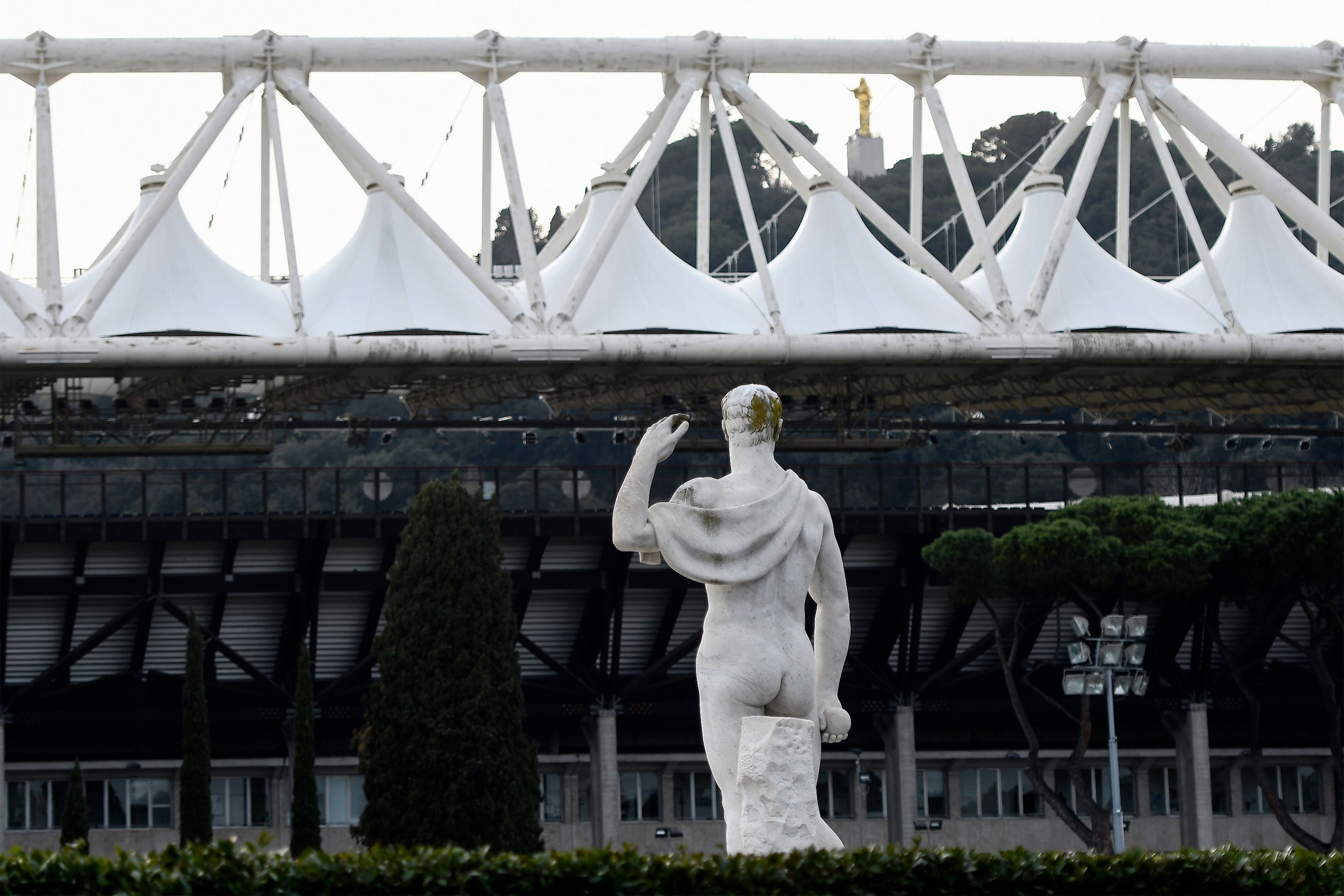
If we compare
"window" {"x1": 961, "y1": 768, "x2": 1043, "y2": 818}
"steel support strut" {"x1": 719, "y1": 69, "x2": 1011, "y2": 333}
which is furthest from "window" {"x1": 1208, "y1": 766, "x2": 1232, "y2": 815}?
"steel support strut" {"x1": 719, "y1": 69, "x2": 1011, "y2": 333}

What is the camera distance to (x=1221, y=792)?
55094 millimetres

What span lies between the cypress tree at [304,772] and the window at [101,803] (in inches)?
450

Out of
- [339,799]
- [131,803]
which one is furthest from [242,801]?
[131,803]

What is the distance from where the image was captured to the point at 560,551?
4778 cm

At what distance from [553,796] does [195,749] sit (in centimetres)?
1481

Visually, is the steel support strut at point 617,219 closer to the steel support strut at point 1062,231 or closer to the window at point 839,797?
the steel support strut at point 1062,231

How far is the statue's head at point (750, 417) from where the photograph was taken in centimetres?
1208

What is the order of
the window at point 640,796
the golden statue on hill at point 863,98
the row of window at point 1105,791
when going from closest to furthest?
the window at point 640,796, the row of window at point 1105,791, the golden statue on hill at point 863,98

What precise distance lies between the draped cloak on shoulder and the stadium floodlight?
26.0 m

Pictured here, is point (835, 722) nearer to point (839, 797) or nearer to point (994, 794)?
point (839, 797)

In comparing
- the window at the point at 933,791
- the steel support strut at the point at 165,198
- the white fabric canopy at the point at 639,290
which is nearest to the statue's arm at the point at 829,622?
the steel support strut at the point at 165,198

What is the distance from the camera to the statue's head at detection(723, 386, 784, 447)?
12.1 meters

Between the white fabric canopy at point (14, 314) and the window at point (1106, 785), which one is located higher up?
the white fabric canopy at point (14, 314)

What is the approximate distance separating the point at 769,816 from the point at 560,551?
3674 centimetres
